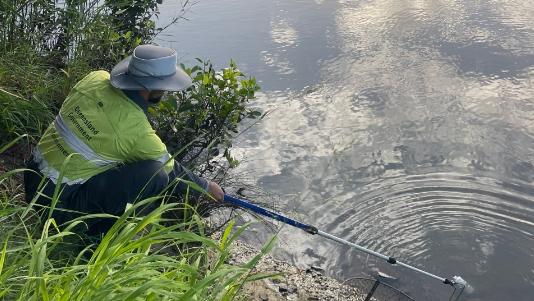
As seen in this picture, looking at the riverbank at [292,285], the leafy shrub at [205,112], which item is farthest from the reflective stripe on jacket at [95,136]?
the riverbank at [292,285]

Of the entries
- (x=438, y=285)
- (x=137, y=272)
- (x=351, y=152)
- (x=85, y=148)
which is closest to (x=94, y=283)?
(x=137, y=272)

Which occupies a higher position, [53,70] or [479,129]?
[53,70]

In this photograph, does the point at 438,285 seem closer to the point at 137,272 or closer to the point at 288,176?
the point at 288,176

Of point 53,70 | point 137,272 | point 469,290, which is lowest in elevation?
point 469,290

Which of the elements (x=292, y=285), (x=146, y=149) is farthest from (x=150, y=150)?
(x=292, y=285)

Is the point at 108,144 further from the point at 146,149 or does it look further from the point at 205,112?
the point at 205,112

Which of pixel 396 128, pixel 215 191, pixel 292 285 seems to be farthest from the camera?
pixel 396 128

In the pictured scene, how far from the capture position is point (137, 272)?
2199mm

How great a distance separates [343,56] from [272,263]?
4.28 metres

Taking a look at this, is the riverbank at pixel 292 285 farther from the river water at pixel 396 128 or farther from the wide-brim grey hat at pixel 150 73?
the wide-brim grey hat at pixel 150 73

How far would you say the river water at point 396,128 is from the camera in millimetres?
5363

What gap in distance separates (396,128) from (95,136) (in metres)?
4.18

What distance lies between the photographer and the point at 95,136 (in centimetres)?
369

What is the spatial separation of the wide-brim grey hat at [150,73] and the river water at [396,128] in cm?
219
